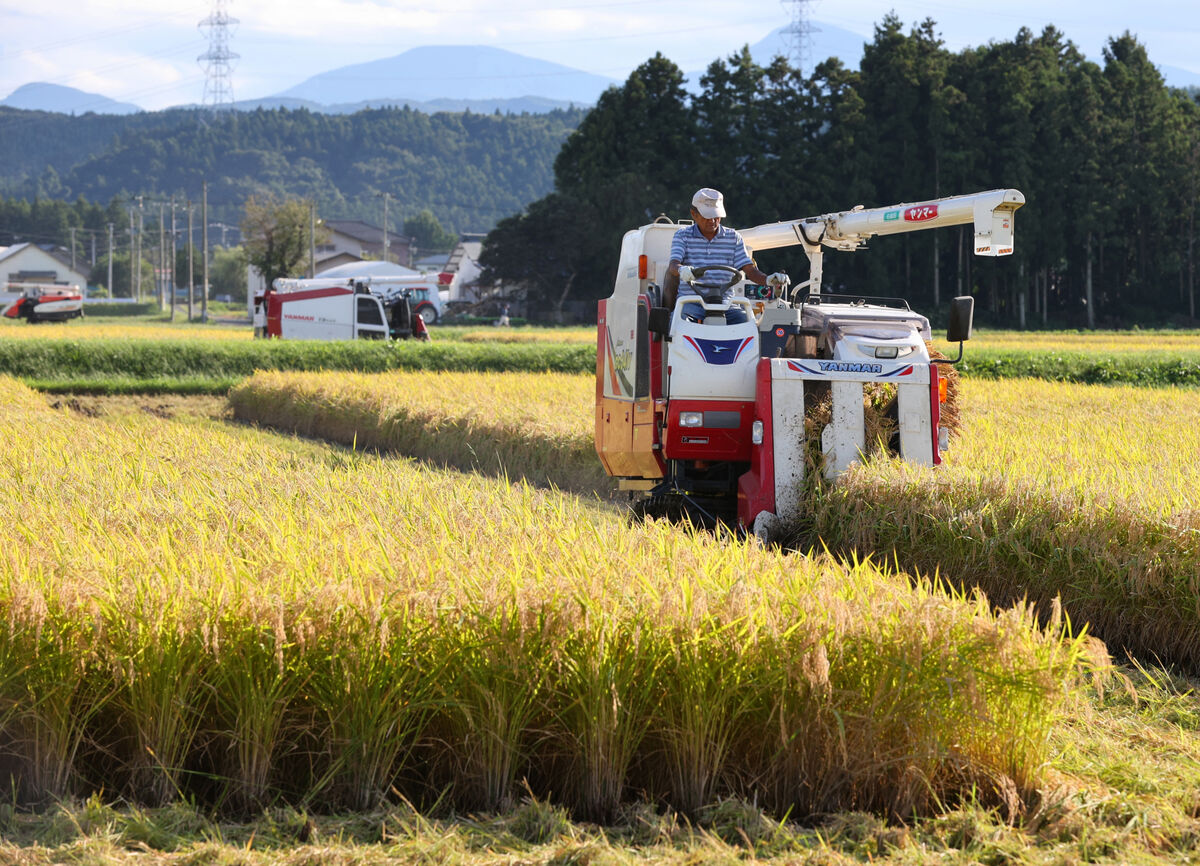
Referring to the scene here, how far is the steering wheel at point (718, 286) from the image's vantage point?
→ 788cm

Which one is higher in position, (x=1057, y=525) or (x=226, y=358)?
(x=226, y=358)

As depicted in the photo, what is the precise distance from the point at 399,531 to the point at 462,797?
1.67 metres

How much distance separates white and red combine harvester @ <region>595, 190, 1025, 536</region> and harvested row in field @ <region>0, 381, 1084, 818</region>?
3172mm

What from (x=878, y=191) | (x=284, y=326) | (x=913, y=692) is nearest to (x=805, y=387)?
(x=913, y=692)

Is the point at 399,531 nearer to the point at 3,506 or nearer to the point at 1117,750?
the point at 3,506

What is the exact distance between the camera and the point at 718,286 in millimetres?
7957

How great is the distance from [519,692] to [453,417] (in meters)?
10.6

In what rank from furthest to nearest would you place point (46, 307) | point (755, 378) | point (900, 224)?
point (46, 307), point (900, 224), point (755, 378)

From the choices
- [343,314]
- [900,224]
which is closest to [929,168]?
[343,314]

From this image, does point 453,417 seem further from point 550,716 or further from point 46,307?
point 46,307

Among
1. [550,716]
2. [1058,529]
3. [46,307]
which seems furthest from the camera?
[46,307]

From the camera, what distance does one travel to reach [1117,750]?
14.6ft

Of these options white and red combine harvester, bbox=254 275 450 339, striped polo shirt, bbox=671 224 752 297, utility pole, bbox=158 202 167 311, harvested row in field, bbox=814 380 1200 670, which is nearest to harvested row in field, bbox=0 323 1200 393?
white and red combine harvester, bbox=254 275 450 339

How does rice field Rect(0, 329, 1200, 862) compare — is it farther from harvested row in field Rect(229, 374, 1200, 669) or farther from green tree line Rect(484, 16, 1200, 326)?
green tree line Rect(484, 16, 1200, 326)
